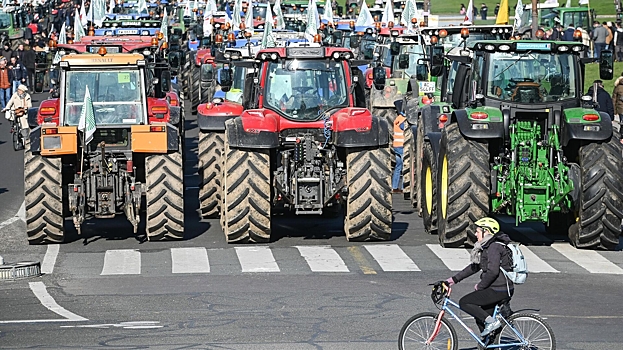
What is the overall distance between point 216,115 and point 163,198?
11.3 ft

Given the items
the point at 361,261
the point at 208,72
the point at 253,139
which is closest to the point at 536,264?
the point at 361,261

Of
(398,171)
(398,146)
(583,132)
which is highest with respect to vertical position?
(583,132)

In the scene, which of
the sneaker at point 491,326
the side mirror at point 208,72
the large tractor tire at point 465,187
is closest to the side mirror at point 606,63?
the large tractor tire at point 465,187

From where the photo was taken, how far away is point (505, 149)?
62.7ft

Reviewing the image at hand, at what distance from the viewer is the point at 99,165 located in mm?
19500

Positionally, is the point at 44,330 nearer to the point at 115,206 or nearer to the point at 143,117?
the point at 115,206

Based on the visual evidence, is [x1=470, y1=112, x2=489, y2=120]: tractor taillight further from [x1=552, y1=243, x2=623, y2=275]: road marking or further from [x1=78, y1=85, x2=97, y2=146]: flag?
[x1=78, y1=85, x2=97, y2=146]: flag

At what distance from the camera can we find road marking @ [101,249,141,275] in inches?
688

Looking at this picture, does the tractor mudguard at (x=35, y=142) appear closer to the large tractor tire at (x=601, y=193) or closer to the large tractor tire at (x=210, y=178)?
the large tractor tire at (x=210, y=178)

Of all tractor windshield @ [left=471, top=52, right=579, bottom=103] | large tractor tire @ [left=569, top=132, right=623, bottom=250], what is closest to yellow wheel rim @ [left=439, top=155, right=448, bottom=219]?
tractor windshield @ [left=471, top=52, right=579, bottom=103]

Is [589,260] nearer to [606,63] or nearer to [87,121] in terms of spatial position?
[606,63]

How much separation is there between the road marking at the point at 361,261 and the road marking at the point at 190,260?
200 cm

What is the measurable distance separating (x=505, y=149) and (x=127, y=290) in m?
6.05

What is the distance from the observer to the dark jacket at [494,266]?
12.0 meters
